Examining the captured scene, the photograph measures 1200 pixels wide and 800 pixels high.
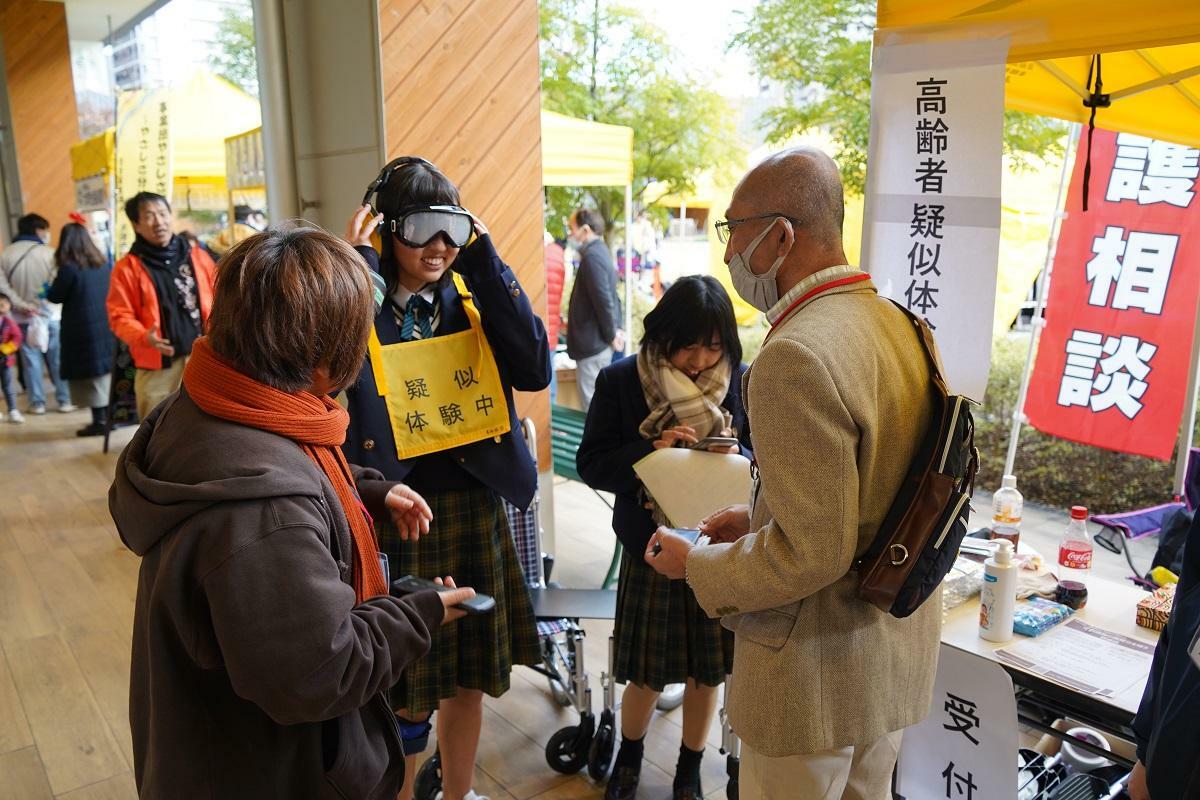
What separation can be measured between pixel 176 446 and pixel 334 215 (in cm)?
256

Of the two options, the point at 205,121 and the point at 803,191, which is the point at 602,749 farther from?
the point at 205,121

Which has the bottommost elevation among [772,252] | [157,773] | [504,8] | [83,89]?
[157,773]

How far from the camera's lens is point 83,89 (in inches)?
419

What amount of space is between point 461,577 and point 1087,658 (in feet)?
4.43

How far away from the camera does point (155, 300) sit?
174 inches

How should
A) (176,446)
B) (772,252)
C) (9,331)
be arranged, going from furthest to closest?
(9,331) < (772,252) < (176,446)

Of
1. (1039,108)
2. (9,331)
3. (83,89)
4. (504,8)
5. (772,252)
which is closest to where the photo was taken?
(772,252)

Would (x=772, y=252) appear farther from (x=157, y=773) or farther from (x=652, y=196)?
(x=652, y=196)

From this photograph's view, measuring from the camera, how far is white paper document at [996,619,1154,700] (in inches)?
63.8

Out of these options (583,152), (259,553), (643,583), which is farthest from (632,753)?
(583,152)

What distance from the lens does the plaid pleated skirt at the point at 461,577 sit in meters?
1.97

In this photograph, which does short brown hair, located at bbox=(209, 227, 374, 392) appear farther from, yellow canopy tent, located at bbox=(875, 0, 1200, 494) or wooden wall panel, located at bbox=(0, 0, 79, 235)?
wooden wall panel, located at bbox=(0, 0, 79, 235)

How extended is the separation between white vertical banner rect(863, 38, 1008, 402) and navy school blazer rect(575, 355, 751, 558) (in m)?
0.47

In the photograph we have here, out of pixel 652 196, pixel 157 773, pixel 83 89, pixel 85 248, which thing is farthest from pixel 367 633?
pixel 83 89
